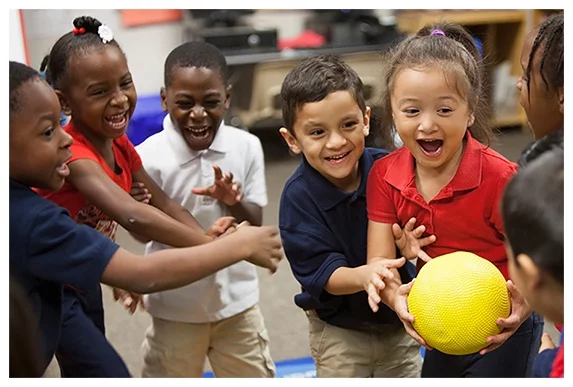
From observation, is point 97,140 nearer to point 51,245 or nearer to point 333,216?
point 51,245

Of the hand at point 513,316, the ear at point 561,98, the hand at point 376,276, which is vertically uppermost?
the ear at point 561,98

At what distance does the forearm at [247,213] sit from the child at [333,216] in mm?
83

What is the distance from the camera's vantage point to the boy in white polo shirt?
3.95 feet

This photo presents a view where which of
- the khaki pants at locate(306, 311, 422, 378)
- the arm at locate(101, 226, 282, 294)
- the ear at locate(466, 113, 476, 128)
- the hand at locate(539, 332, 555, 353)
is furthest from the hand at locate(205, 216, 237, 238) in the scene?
the hand at locate(539, 332, 555, 353)

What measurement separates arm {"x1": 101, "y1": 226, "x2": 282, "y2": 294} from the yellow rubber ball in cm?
22

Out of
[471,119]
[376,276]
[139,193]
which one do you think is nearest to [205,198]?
[139,193]

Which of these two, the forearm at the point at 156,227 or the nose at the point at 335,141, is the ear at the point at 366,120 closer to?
the nose at the point at 335,141

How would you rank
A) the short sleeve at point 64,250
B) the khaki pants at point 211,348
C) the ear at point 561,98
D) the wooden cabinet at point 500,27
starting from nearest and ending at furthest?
the short sleeve at point 64,250, the ear at point 561,98, the khaki pants at point 211,348, the wooden cabinet at point 500,27

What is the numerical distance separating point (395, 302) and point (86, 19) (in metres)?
0.62

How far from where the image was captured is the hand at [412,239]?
1126 millimetres

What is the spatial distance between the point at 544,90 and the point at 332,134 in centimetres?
31

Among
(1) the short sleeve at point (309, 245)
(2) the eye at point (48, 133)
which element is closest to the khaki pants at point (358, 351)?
(1) the short sleeve at point (309, 245)

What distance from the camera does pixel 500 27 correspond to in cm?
256
